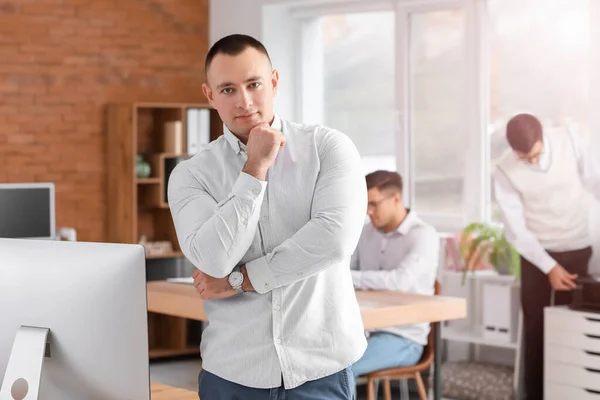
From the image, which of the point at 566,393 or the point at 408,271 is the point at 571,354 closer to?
the point at 566,393

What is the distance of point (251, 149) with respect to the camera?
7.30 feet

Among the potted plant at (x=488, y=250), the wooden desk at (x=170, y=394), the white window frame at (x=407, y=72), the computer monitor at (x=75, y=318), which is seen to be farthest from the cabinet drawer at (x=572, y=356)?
the computer monitor at (x=75, y=318)

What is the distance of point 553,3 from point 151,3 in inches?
124

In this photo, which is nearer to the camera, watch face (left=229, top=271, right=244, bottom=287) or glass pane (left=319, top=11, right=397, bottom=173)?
watch face (left=229, top=271, right=244, bottom=287)

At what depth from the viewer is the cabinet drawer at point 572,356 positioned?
17.0 ft

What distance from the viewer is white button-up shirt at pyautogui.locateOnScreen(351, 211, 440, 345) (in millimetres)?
4887

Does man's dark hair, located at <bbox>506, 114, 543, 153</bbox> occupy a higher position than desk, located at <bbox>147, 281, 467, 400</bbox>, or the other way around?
man's dark hair, located at <bbox>506, 114, 543, 153</bbox>

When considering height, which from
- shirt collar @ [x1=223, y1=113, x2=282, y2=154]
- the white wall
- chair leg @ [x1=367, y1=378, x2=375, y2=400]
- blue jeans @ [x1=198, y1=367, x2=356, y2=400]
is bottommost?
chair leg @ [x1=367, y1=378, x2=375, y2=400]

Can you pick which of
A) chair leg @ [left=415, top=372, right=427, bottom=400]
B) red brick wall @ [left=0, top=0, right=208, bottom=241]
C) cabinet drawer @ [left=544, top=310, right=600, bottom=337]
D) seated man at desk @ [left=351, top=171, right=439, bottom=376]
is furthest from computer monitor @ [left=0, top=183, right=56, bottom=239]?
cabinet drawer @ [left=544, top=310, right=600, bottom=337]

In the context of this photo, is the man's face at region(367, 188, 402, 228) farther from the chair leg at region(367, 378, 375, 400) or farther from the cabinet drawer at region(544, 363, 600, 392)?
the cabinet drawer at region(544, 363, 600, 392)

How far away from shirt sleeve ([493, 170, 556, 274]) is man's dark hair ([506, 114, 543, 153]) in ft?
0.63

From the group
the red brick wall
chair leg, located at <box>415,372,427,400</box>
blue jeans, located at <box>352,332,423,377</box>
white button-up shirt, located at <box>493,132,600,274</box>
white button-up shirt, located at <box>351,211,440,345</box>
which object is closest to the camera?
blue jeans, located at <box>352,332,423,377</box>

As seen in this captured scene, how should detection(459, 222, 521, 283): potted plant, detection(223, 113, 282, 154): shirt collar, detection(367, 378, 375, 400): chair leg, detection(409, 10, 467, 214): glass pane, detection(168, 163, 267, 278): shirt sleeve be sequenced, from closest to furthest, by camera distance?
detection(168, 163, 267, 278): shirt sleeve → detection(223, 113, 282, 154): shirt collar → detection(367, 378, 375, 400): chair leg → detection(459, 222, 521, 283): potted plant → detection(409, 10, 467, 214): glass pane

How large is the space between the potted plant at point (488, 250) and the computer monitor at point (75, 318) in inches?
158
